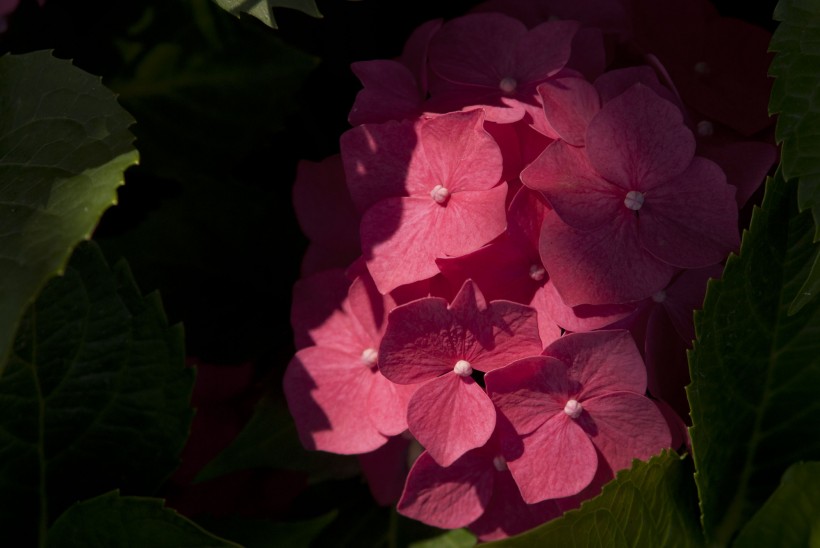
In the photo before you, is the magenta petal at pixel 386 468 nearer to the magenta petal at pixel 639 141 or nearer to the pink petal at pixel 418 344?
the pink petal at pixel 418 344

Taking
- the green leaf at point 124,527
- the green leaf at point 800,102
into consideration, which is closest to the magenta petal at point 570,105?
the green leaf at point 800,102

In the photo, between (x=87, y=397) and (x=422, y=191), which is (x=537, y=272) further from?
(x=87, y=397)

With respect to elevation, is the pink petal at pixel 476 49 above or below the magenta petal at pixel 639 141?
above

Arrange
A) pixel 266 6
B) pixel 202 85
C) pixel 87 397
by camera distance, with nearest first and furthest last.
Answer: pixel 266 6, pixel 87 397, pixel 202 85

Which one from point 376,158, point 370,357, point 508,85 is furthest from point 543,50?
point 370,357

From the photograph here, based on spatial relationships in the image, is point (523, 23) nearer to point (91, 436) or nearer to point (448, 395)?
point (448, 395)

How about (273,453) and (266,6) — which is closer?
(266,6)

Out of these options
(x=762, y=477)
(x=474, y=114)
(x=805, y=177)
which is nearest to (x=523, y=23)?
(x=474, y=114)
